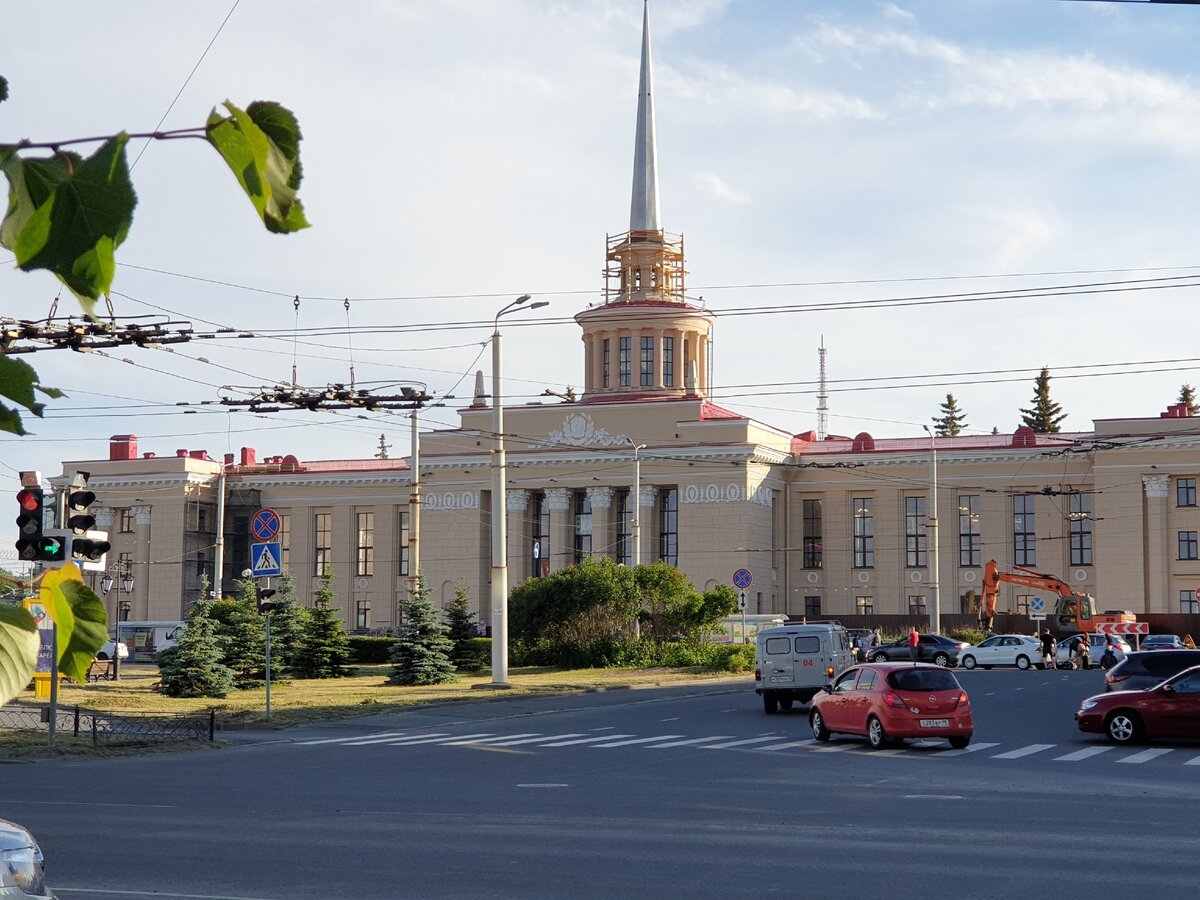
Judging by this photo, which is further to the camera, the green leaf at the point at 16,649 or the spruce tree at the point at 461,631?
the spruce tree at the point at 461,631

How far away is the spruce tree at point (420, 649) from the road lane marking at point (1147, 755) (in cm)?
2426

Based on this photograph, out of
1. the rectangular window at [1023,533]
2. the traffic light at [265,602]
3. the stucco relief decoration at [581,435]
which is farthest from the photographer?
the stucco relief decoration at [581,435]

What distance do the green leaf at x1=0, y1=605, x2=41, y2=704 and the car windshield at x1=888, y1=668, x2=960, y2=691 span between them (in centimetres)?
2442

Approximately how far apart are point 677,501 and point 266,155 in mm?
79768

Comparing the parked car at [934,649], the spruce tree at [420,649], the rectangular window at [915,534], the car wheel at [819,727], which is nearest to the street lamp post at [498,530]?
the spruce tree at [420,649]

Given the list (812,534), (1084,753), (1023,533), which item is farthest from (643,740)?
(812,534)

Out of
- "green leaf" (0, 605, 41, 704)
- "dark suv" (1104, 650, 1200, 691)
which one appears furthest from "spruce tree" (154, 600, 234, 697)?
"green leaf" (0, 605, 41, 704)

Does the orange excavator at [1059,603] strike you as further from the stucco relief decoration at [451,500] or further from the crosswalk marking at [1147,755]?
the crosswalk marking at [1147,755]

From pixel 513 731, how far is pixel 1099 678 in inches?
1019

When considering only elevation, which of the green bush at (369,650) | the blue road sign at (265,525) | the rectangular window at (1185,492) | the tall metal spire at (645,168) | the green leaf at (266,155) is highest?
the tall metal spire at (645,168)

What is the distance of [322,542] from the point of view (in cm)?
9169

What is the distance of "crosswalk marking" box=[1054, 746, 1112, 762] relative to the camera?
23281 mm

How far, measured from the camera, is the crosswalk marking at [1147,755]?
23094 millimetres

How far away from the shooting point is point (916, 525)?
82.2 meters
